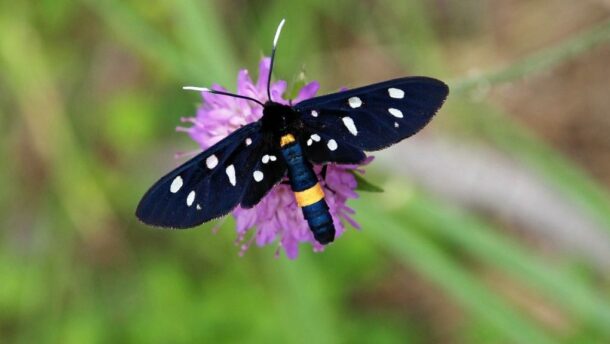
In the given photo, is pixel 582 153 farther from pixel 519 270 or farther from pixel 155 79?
pixel 155 79

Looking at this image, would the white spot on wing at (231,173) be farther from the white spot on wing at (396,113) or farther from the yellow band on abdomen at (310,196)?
the white spot on wing at (396,113)

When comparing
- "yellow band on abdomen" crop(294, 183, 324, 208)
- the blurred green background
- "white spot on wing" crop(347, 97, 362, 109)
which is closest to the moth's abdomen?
"yellow band on abdomen" crop(294, 183, 324, 208)

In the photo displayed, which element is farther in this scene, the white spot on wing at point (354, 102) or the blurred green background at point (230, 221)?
the blurred green background at point (230, 221)

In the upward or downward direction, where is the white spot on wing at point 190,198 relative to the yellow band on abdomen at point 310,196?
upward

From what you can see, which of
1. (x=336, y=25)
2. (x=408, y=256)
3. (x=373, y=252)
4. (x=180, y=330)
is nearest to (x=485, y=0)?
(x=336, y=25)

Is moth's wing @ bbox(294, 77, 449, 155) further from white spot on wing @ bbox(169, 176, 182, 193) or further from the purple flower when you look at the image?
white spot on wing @ bbox(169, 176, 182, 193)

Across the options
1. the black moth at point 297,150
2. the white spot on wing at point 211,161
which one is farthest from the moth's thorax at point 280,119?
the white spot on wing at point 211,161

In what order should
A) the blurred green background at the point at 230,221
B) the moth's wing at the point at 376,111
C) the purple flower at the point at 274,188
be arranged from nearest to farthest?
the moth's wing at the point at 376,111 < the purple flower at the point at 274,188 < the blurred green background at the point at 230,221
